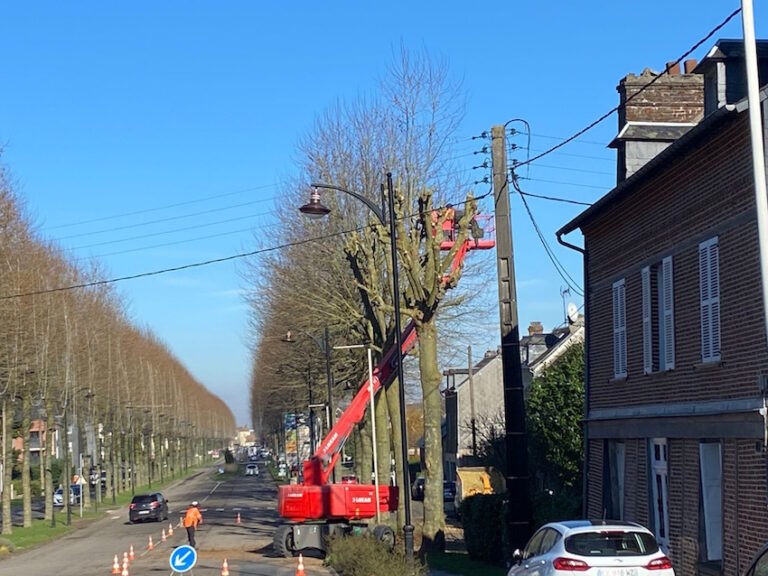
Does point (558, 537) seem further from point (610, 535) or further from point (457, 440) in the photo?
point (457, 440)

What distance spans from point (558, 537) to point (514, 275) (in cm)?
880

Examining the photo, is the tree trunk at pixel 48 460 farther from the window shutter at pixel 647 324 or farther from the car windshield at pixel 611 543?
the car windshield at pixel 611 543

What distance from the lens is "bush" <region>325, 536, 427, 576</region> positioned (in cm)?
2091

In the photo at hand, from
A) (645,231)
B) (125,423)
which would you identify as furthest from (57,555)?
(125,423)

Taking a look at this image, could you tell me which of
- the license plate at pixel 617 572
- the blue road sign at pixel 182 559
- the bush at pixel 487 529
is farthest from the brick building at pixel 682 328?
the blue road sign at pixel 182 559

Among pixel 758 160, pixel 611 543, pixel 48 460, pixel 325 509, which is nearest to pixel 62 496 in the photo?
pixel 48 460

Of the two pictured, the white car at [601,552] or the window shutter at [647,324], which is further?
the window shutter at [647,324]

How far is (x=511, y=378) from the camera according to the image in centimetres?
2252

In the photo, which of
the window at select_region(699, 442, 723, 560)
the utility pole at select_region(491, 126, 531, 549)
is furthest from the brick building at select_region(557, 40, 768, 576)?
the utility pole at select_region(491, 126, 531, 549)

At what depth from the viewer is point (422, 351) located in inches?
1190

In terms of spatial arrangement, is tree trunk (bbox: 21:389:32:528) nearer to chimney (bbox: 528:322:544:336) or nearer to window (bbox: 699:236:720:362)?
chimney (bbox: 528:322:544:336)

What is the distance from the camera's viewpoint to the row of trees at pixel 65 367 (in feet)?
149

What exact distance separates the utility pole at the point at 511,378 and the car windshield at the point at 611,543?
7798 mm

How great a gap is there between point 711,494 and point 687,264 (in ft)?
12.2
